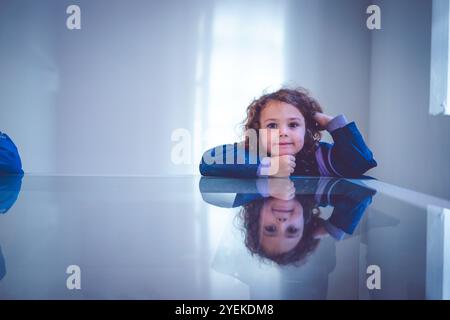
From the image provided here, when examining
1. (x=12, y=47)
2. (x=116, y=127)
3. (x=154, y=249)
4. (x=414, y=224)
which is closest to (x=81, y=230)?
(x=154, y=249)

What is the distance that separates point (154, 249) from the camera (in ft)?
2.92

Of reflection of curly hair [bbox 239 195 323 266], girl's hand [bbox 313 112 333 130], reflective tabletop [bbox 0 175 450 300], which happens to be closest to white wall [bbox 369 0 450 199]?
girl's hand [bbox 313 112 333 130]

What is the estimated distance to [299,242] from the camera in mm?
898

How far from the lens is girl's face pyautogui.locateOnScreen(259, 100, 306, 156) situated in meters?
2.56

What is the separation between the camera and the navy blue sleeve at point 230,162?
249cm

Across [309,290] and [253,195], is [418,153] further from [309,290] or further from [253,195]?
[309,290]

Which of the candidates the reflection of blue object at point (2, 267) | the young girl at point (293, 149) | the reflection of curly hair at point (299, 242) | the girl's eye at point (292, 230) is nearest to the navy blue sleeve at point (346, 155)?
the young girl at point (293, 149)

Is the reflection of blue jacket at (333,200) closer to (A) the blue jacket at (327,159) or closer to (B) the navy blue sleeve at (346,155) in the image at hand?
(A) the blue jacket at (327,159)

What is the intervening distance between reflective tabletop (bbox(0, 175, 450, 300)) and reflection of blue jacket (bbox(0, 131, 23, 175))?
5.34 ft

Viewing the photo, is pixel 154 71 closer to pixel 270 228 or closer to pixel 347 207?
pixel 347 207

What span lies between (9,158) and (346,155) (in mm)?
2313

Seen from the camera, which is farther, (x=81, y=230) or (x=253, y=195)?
(x=253, y=195)

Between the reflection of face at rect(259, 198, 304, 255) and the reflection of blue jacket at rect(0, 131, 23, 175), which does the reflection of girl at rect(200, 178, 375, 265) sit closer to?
the reflection of face at rect(259, 198, 304, 255)

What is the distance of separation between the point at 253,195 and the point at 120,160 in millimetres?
1623
